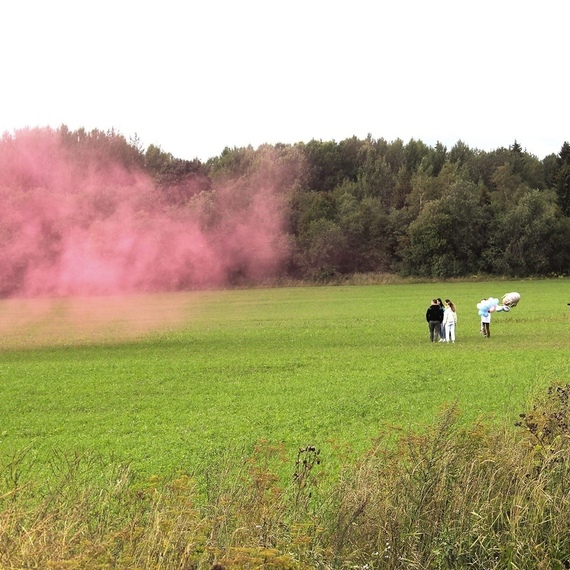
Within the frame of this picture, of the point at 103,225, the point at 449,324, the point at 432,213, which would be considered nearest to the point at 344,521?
the point at 103,225

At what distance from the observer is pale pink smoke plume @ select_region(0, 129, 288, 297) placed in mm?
24359

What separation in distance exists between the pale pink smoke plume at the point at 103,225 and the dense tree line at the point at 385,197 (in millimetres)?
225

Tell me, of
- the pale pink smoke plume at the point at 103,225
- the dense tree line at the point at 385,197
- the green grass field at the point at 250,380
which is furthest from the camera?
the dense tree line at the point at 385,197

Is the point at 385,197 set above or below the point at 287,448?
above

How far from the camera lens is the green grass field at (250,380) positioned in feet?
44.5

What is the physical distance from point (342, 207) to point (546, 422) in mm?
52931

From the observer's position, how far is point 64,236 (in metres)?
26.2

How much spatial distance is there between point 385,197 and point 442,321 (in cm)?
6868

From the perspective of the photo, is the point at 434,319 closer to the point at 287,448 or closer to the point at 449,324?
the point at 449,324

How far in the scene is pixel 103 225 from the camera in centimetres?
2717

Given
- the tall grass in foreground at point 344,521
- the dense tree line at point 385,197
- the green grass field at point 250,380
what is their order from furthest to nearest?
the dense tree line at point 385,197 < the green grass field at point 250,380 < the tall grass in foreground at point 344,521

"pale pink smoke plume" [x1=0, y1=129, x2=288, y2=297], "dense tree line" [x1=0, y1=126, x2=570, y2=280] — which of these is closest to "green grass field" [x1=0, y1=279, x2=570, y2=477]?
"pale pink smoke plume" [x1=0, y1=129, x2=288, y2=297]

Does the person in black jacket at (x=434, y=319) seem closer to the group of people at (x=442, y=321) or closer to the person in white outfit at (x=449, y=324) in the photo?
the group of people at (x=442, y=321)

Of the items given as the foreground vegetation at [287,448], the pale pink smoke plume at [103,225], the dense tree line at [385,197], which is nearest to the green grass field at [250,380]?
the foreground vegetation at [287,448]
